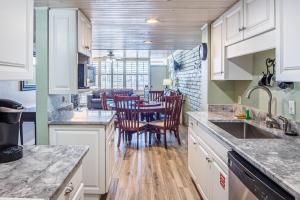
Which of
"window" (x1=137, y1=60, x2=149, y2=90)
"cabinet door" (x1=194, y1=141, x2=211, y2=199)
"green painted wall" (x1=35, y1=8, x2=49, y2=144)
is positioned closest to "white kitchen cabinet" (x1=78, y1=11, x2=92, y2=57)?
"green painted wall" (x1=35, y1=8, x2=49, y2=144)

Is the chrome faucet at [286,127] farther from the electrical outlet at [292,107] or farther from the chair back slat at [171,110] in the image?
the chair back slat at [171,110]

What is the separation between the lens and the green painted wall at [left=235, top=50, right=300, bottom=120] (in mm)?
2131

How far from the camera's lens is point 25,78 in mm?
1398

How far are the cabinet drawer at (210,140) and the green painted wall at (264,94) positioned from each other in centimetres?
64

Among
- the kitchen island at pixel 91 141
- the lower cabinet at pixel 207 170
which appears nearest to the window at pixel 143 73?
the lower cabinet at pixel 207 170

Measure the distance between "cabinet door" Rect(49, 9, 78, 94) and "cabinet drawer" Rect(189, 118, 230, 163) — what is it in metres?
1.46

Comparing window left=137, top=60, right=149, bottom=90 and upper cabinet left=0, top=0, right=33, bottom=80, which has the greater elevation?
window left=137, top=60, right=149, bottom=90

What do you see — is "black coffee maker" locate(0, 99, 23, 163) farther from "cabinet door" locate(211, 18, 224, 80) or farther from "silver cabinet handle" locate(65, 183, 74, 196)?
"cabinet door" locate(211, 18, 224, 80)

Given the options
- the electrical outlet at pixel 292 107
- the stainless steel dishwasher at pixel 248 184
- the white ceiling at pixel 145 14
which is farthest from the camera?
the white ceiling at pixel 145 14

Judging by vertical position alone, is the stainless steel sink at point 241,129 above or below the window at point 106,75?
below

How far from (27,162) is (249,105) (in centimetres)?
246

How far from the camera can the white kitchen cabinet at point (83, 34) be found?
2.85 meters

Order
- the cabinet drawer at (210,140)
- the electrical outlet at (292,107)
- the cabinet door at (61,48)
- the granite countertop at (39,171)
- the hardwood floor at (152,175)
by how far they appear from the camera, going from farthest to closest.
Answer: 1. the hardwood floor at (152,175)
2. the cabinet door at (61,48)
3. the electrical outlet at (292,107)
4. the cabinet drawer at (210,140)
5. the granite countertop at (39,171)

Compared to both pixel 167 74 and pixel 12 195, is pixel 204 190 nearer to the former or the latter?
pixel 12 195
